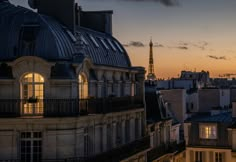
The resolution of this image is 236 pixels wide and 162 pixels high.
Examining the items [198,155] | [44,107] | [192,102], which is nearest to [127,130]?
[198,155]

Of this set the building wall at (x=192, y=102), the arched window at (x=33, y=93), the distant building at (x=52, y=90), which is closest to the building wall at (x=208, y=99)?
the building wall at (x=192, y=102)

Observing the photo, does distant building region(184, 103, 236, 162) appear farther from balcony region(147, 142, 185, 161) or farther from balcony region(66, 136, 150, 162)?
balcony region(66, 136, 150, 162)

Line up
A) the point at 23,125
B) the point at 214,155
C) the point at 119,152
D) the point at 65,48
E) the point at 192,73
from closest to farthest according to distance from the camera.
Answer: the point at 23,125, the point at 65,48, the point at 119,152, the point at 214,155, the point at 192,73

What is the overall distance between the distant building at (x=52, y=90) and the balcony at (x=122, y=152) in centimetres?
6

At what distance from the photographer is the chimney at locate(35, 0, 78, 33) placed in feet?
113

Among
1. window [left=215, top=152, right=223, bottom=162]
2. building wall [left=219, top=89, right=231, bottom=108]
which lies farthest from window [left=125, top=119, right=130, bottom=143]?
building wall [left=219, top=89, right=231, bottom=108]

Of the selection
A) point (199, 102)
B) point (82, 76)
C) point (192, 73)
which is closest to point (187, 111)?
point (199, 102)

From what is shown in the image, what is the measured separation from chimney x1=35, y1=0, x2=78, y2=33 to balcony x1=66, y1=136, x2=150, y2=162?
7.95 metres

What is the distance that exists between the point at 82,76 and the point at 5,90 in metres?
4.51

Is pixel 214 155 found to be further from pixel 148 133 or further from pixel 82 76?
pixel 82 76

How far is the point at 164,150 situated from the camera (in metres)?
49.4

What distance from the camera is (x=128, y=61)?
42719mm

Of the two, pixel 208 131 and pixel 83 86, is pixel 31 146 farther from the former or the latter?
pixel 208 131

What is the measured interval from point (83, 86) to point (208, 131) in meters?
17.1
